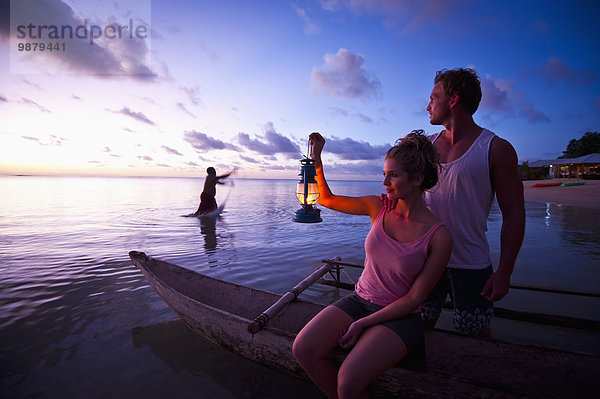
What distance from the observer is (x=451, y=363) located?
2.62m

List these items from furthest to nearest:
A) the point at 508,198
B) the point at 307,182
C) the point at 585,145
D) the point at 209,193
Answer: the point at 585,145 → the point at 209,193 → the point at 307,182 → the point at 508,198

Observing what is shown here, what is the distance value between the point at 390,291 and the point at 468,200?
3.46 ft

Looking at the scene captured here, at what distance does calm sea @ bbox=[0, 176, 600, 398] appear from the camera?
3742mm

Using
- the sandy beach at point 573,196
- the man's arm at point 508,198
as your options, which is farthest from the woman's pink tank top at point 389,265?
the sandy beach at point 573,196

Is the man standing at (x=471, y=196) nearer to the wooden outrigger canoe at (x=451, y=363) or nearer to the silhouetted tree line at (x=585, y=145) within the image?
the wooden outrigger canoe at (x=451, y=363)

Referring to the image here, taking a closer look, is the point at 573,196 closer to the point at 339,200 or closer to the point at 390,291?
the point at 339,200

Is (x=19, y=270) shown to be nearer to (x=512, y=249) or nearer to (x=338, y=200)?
(x=338, y=200)

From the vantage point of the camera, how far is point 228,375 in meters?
3.82

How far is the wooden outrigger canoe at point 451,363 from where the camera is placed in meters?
2.17

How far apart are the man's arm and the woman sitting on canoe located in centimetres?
48

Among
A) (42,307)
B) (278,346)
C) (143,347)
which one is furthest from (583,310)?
(42,307)

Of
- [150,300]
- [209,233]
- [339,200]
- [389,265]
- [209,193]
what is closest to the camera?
[389,265]

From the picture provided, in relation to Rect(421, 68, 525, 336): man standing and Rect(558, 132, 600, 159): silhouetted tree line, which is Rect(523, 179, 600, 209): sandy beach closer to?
Rect(421, 68, 525, 336): man standing

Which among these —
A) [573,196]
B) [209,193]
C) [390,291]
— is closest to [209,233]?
[209,193]
